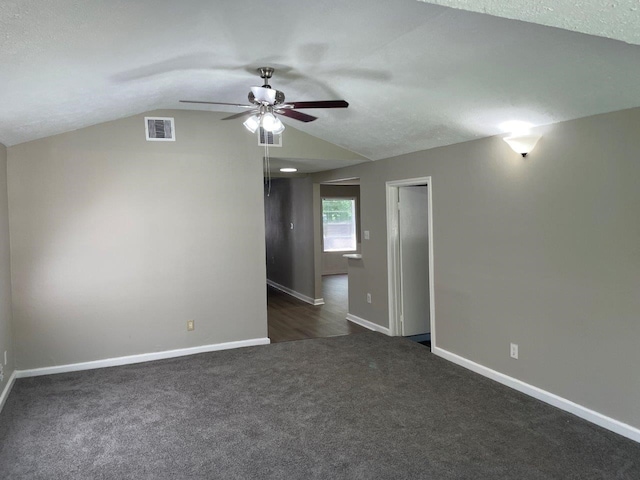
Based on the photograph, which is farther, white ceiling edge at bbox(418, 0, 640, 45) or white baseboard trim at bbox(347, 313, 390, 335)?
white baseboard trim at bbox(347, 313, 390, 335)

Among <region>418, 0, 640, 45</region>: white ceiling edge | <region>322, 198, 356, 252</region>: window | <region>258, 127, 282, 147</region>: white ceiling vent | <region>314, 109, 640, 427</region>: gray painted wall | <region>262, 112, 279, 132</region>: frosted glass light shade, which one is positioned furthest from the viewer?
<region>322, 198, 356, 252</region>: window

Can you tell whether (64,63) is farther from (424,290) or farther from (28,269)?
(424,290)

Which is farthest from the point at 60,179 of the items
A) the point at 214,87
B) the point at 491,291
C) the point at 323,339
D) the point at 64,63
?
the point at 491,291

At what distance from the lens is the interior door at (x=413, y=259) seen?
550 cm

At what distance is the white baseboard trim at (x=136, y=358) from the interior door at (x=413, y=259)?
171 cm

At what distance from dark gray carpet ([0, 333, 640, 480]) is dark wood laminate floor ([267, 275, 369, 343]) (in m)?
1.18

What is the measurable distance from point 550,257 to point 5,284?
14.8 feet

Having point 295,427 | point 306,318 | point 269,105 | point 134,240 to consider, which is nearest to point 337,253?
point 306,318

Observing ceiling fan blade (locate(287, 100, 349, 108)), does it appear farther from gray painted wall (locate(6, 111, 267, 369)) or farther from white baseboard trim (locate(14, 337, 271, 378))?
white baseboard trim (locate(14, 337, 271, 378))

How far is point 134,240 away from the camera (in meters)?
4.70

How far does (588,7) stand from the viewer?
1.23 metres

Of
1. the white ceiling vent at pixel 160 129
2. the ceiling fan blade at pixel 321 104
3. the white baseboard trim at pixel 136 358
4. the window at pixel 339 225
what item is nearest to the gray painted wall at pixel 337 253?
the window at pixel 339 225

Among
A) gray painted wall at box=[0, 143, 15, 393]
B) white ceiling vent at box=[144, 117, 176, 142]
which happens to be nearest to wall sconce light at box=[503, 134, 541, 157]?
white ceiling vent at box=[144, 117, 176, 142]

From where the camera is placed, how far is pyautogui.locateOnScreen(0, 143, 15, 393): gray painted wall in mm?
3879
